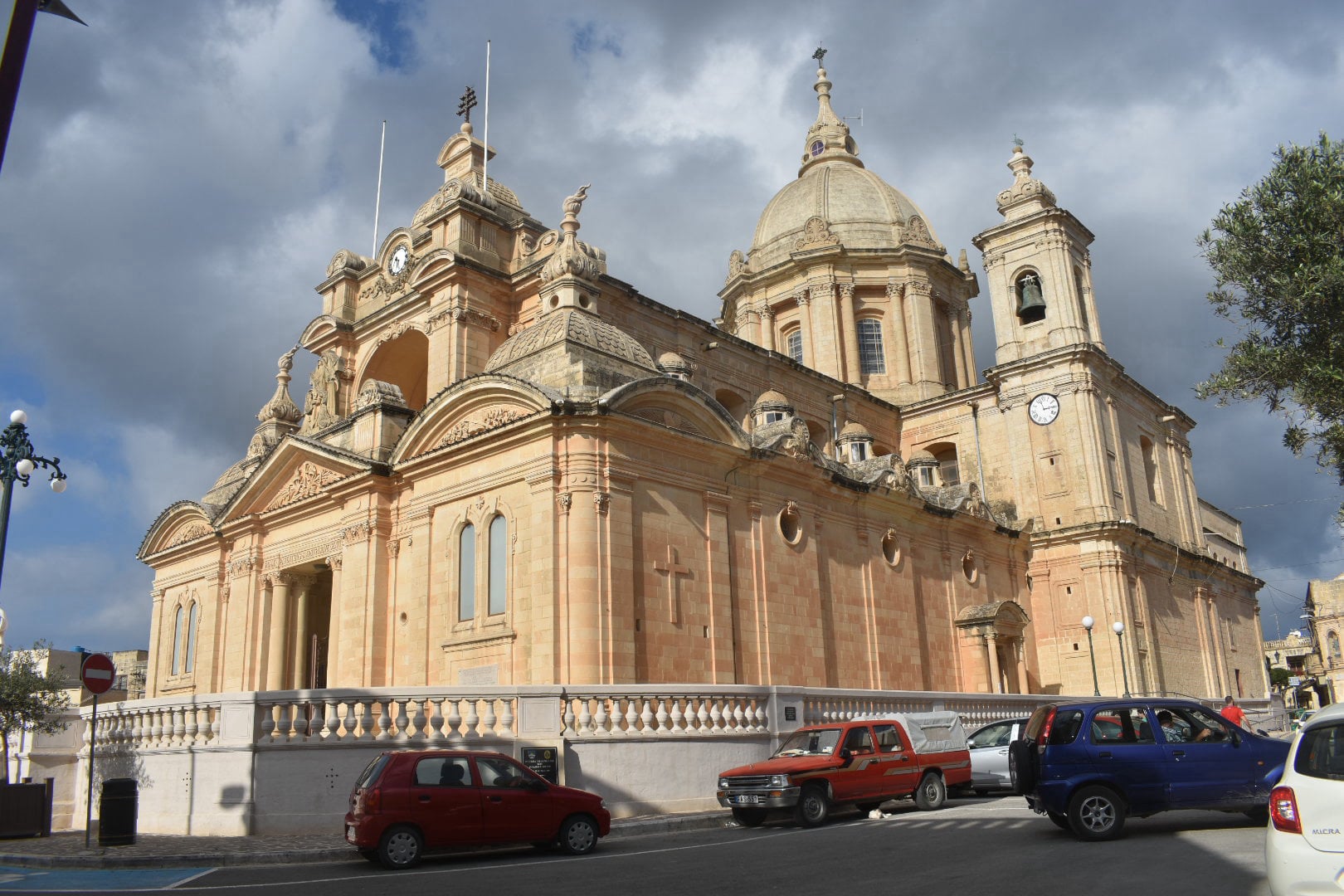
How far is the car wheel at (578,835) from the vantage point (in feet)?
38.9

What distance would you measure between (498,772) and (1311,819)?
7960 mm

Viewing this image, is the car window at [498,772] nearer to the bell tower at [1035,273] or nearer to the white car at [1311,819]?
the white car at [1311,819]

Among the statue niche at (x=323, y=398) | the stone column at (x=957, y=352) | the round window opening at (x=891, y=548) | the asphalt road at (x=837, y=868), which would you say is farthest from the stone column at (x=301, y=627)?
the stone column at (x=957, y=352)

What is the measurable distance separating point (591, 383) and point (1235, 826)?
13.0 metres

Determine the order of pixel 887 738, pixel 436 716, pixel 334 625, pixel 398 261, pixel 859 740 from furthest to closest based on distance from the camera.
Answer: pixel 398 261 → pixel 334 625 → pixel 887 738 → pixel 859 740 → pixel 436 716

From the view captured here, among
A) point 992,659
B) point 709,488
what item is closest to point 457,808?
point 709,488

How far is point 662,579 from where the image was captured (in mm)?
20734

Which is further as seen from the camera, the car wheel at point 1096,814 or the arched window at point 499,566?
→ the arched window at point 499,566

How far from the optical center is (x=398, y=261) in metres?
31.2

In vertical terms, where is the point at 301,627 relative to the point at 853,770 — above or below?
above

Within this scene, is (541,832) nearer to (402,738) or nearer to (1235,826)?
(402,738)

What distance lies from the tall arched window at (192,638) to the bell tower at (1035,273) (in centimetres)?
2647

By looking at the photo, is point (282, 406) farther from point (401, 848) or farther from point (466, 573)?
point (401, 848)

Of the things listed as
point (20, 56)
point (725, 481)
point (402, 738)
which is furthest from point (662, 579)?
point (20, 56)
